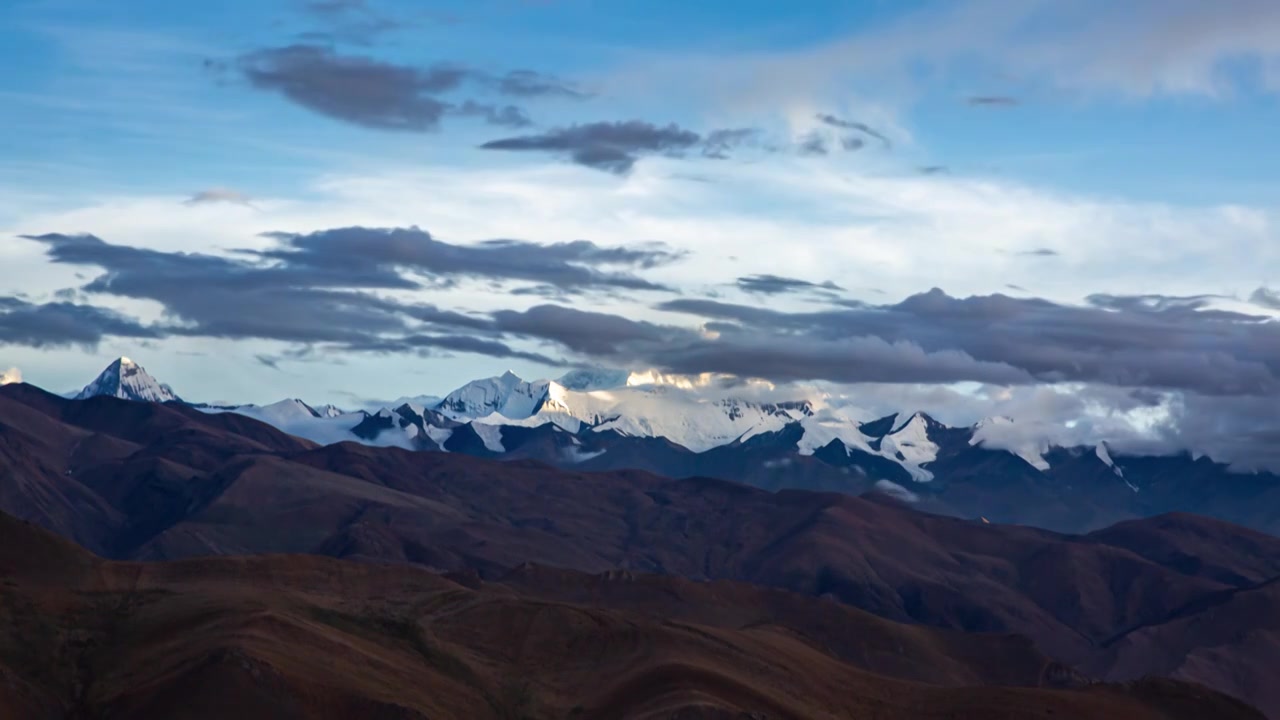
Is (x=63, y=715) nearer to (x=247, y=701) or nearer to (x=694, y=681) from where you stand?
(x=247, y=701)

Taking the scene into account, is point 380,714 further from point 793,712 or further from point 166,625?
point 793,712

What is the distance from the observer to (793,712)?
7239 inches

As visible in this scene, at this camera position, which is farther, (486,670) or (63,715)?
(486,670)

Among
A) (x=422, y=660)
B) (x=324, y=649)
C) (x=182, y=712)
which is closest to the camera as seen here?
(x=182, y=712)

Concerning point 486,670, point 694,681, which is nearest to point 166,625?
point 486,670

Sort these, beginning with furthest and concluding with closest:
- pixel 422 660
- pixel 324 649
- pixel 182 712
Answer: pixel 422 660, pixel 324 649, pixel 182 712

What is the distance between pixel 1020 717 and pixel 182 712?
9060 cm

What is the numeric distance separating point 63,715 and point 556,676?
5820 cm

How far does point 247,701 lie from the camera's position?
16075 centimetres

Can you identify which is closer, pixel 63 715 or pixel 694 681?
pixel 63 715

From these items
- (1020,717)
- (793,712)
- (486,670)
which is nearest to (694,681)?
(793,712)

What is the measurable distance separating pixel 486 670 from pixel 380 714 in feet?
101

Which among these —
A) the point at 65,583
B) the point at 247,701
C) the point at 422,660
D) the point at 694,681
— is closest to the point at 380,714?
the point at 247,701

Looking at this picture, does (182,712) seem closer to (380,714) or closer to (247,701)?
(247,701)
